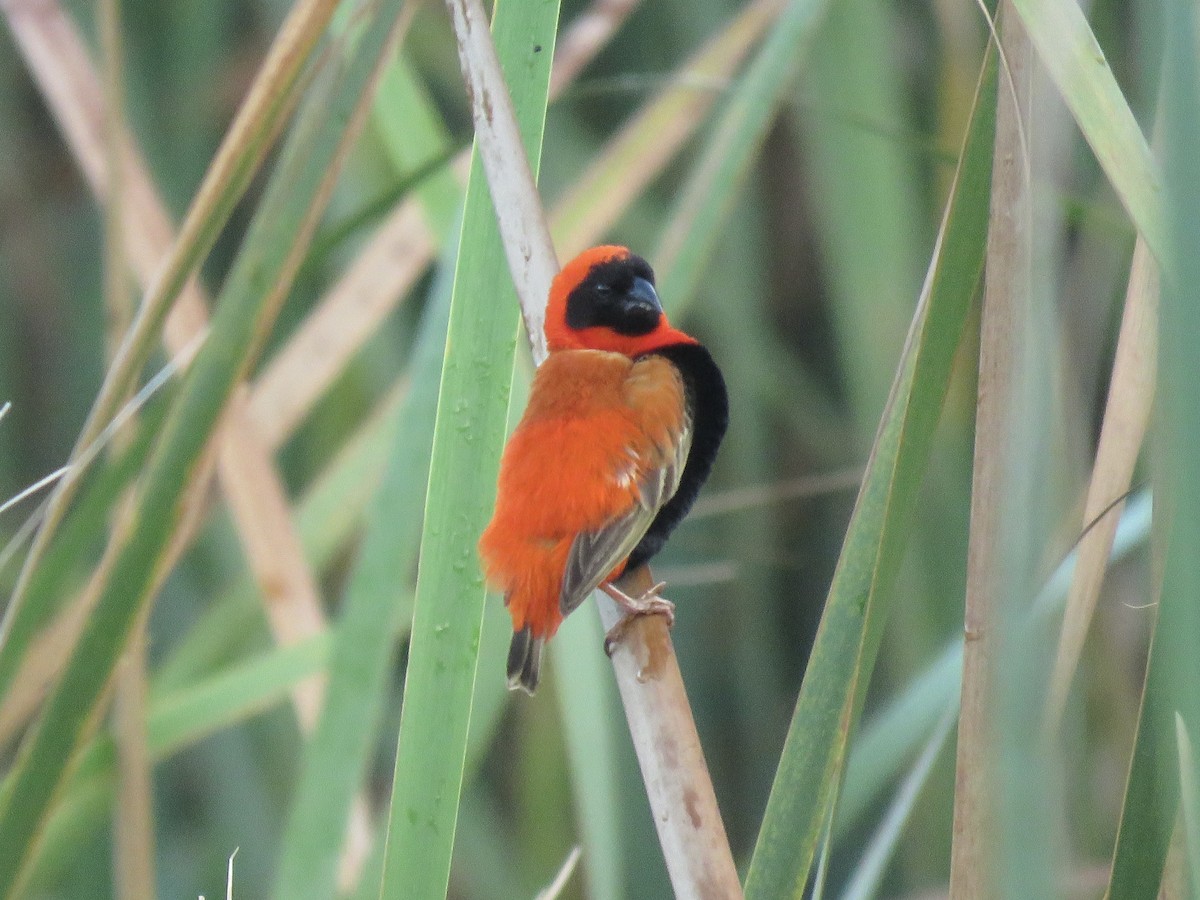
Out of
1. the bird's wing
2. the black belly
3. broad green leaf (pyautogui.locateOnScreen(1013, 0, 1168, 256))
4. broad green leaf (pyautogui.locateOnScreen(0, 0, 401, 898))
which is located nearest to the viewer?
broad green leaf (pyautogui.locateOnScreen(1013, 0, 1168, 256))

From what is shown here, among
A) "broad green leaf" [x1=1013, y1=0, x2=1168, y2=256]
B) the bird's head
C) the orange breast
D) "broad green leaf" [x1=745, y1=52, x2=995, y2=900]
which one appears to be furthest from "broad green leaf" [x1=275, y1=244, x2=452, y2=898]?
"broad green leaf" [x1=1013, y1=0, x2=1168, y2=256]

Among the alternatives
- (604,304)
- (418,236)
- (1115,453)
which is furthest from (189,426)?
(418,236)

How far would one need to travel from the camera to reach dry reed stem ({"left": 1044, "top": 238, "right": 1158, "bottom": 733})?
1057 mm

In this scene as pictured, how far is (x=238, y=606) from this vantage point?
2.15m

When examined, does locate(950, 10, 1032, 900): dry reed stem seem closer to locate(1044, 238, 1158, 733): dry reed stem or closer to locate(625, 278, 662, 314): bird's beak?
locate(1044, 238, 1158, 733): dry reed stem

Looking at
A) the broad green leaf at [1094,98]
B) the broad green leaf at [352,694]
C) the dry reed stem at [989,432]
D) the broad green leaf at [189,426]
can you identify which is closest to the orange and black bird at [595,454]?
the broad green leaf at [352,694]

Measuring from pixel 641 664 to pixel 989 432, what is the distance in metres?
0.40

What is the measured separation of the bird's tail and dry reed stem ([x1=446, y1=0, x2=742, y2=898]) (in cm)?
8

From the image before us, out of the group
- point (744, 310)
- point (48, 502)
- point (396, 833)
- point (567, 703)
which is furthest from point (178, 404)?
point (744, 310)

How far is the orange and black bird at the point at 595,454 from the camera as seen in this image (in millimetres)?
1403

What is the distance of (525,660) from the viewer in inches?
54.4

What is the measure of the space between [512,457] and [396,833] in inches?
21.2

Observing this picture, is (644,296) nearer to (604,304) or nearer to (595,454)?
(604,304)

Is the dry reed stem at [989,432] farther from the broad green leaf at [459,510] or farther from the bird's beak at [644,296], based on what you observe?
the bird's beak at [644,296]
